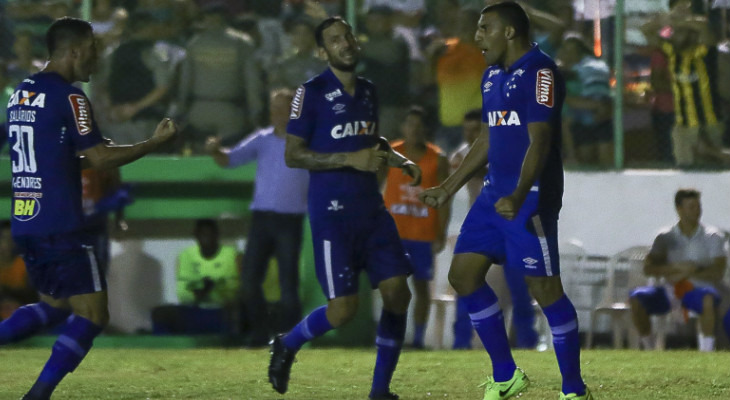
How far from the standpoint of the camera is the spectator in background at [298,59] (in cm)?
1247

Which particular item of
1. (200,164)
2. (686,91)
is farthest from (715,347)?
(200,164)

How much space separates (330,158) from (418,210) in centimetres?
436

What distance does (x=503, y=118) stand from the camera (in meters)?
6.76

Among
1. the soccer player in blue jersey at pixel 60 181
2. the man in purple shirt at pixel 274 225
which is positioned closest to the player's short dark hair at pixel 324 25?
the soccer player in blue jersey at pixel 60 181

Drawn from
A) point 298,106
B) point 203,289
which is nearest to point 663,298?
point 203,289

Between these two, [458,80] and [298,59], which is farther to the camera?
[298,59]

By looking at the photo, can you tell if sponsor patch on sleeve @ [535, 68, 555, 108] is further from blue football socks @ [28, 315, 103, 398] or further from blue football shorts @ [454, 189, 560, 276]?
blue football socks @ [28, 315, 103, 398]

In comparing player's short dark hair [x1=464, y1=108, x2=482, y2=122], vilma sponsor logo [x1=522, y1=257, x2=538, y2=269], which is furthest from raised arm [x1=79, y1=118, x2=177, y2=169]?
player's short dark hair [x1=464, y1=108, x2=482, y2=122]

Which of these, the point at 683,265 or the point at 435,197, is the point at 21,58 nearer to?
the point at 683,265

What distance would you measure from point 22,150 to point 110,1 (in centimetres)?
611

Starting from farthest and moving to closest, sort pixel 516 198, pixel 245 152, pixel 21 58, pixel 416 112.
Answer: pixel 21 58
pixel 245 152
pixel 416 112
pixel 516 198

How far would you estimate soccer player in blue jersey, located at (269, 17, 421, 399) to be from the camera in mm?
7492

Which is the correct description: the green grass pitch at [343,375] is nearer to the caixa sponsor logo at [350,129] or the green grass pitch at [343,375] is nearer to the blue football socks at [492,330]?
the blue football socks at [492,330]

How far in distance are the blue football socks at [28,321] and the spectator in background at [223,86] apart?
5.25 m
